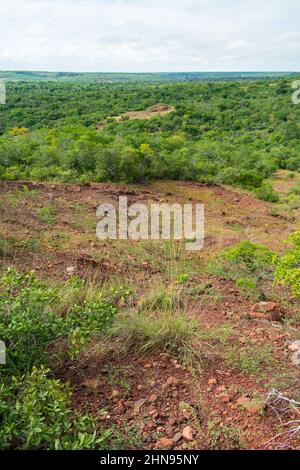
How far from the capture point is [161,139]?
1478cm

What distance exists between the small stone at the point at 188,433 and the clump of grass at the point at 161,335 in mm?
618

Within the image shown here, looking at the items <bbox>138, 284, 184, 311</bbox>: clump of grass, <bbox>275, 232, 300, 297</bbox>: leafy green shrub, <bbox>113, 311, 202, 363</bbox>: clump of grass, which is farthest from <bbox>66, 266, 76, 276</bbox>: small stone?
<bbox>275, 232, 300, 297</bbox>: leafy green shrub

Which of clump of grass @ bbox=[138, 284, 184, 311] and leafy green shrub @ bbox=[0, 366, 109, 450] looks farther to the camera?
clump of grass @ bbox=[138, 284, 184, 311]

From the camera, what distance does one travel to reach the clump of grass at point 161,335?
3084 mm

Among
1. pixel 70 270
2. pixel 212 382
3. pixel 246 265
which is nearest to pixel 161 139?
pixel 246 265

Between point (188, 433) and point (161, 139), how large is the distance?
13.0 meters

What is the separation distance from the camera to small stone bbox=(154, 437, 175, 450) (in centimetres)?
231

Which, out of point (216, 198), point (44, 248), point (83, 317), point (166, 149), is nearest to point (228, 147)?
point (166, 149)

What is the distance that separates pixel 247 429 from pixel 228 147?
1557 cm

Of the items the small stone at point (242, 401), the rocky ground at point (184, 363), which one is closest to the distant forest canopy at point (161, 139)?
the rocky ground at point (184, 363)

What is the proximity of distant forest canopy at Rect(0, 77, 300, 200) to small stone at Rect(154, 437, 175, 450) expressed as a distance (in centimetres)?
810

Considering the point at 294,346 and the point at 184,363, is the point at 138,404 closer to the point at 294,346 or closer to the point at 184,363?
the point at 184,363

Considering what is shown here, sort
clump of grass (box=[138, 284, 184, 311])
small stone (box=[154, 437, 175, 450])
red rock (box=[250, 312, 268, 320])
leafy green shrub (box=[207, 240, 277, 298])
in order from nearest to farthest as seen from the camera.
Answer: small stone (box=[154, 437, 175, 450])
clump of grass (box=[138, 284, 184, 311])
red rock (box=[250, 312, 268, 320])
leafy green shrub (box=[207, 240, 277, 298])

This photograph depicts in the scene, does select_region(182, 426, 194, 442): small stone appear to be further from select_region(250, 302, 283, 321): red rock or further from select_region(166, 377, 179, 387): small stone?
select_region(250, 302, 283, 321): red rock
